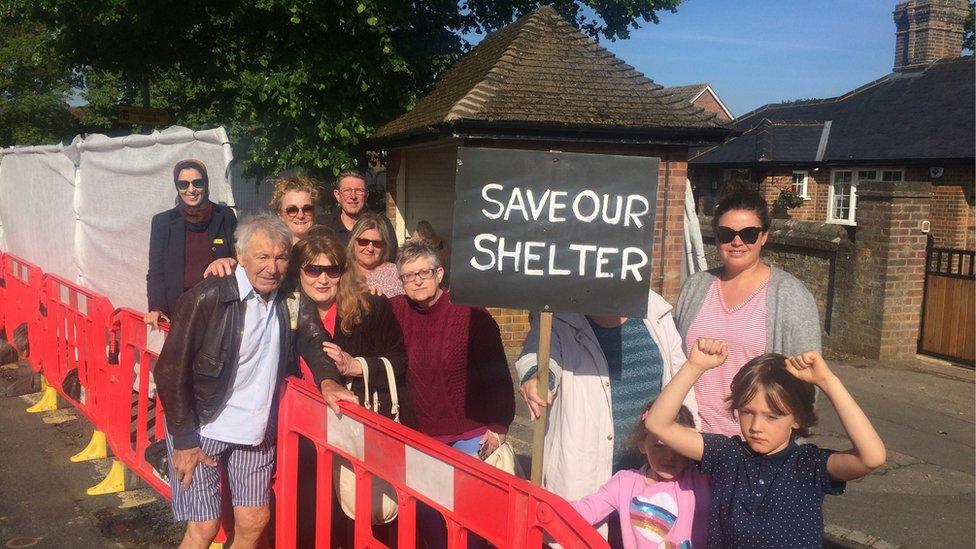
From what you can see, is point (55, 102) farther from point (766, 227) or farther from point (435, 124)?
point (766, 227)

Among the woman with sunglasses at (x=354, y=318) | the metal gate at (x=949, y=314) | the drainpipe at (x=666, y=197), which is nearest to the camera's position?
the woman with sunglasses at (x=354, y=318)

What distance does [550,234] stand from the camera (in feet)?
8.61

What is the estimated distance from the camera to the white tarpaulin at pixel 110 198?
5738 millimetres

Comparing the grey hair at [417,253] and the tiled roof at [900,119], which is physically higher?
the tiled roof at [900,119]

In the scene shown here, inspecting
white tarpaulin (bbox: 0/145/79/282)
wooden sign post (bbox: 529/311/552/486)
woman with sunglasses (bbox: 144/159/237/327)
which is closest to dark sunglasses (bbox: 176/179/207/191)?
woman with sunglasses (bbox: 144/159/237/327)

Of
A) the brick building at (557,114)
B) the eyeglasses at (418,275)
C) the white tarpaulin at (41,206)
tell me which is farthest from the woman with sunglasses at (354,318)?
the white tarpaulin at (41,206)

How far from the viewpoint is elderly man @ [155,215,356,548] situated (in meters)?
3.00

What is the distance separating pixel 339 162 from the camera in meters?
9.53

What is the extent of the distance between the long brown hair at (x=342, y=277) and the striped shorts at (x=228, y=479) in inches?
24.6

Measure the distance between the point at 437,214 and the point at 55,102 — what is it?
1886 cm

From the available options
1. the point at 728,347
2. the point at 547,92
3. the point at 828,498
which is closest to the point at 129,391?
the point at 728,347

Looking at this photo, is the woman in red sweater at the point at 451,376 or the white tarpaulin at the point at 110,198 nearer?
the woman in red sweater at the point at 451,376

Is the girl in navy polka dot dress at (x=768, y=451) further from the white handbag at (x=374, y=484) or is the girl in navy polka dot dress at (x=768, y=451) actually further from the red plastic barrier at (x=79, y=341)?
the red plastic barrier at (x=79, y=341)

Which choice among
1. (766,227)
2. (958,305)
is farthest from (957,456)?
(766,227)
